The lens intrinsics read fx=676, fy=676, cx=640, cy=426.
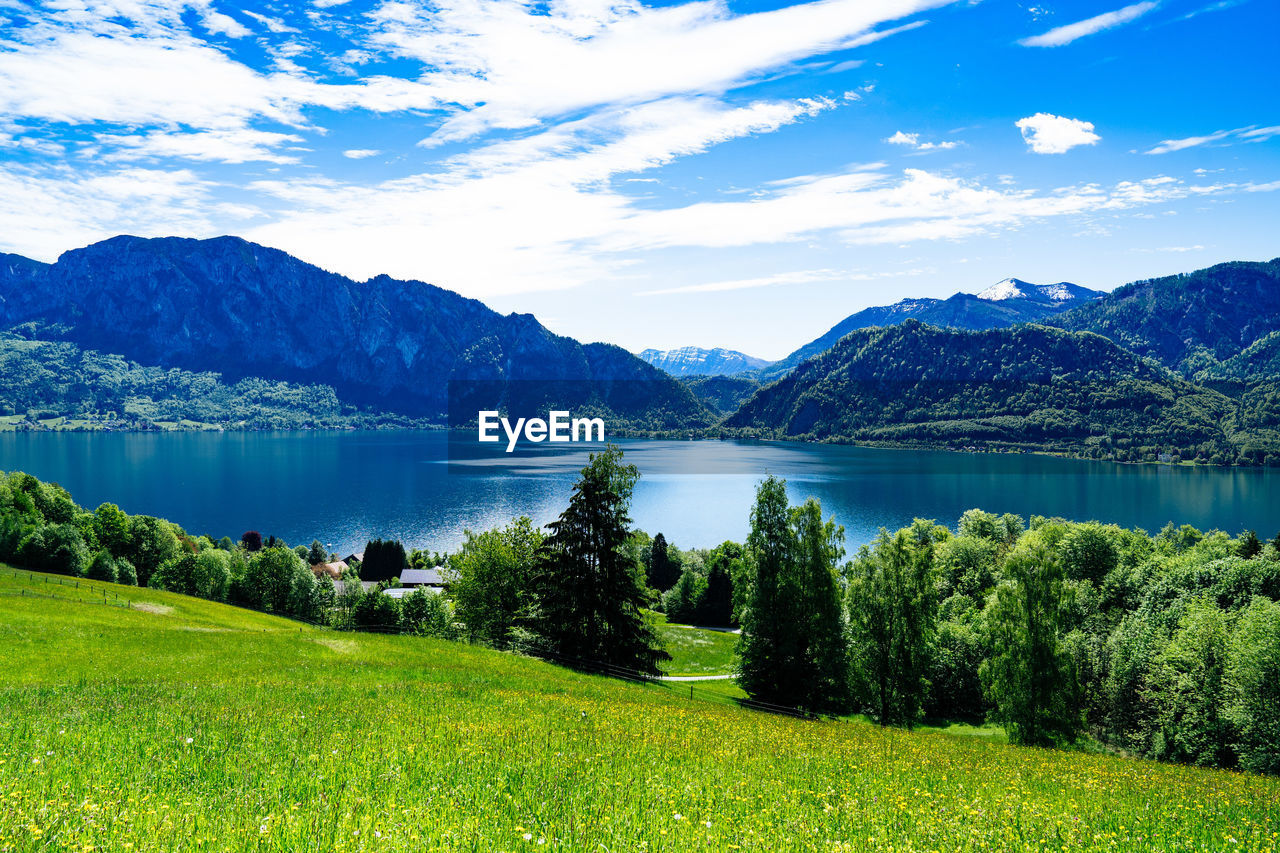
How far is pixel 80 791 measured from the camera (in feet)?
24.0

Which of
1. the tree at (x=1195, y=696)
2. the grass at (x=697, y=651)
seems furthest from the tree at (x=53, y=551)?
the tree at (x=1195, y=696)

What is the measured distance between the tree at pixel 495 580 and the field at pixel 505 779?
2251 cm

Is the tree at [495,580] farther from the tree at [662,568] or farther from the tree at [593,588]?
the tree at [662,568]

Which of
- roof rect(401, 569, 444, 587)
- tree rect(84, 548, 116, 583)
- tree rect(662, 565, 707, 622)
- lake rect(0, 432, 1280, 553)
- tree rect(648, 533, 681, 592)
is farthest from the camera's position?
lake rect(0, 432, 1280, 553)

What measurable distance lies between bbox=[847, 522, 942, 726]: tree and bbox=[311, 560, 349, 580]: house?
244 feet

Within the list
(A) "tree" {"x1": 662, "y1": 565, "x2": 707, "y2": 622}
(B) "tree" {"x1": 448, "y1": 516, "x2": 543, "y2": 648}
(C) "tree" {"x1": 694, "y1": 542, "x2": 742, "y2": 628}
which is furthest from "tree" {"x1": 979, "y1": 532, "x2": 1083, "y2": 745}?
(A) "tree" {"x1": 662, "y1": 565, "x2": 707, "y2": 622}

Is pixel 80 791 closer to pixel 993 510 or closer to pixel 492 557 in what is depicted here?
pixel 492 557

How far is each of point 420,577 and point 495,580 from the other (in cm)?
5183

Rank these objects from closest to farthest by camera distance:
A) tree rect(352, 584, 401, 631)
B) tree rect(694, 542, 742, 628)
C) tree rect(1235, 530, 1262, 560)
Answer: tree rect(1235, 530, 1262, 560), tree rect(352, 584, 401, 631), tree rect(694, 542, 742, 628)

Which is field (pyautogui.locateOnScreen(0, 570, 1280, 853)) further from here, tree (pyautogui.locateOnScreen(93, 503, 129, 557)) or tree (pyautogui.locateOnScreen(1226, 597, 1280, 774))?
tree (pyautogui.locateOnScreen(93, 503, 129, 557))

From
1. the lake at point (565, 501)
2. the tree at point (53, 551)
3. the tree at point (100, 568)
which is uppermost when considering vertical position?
the tree at point (53, 551)

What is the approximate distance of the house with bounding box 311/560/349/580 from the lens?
89125 mm

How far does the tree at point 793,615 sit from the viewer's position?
31.8 metres

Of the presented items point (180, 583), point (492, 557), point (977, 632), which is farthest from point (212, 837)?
point (180, 583)
